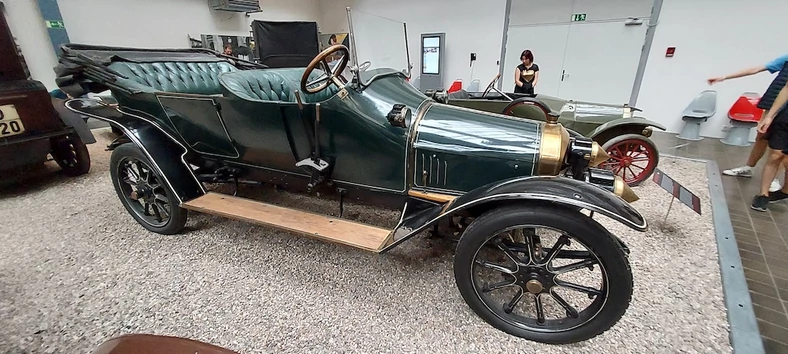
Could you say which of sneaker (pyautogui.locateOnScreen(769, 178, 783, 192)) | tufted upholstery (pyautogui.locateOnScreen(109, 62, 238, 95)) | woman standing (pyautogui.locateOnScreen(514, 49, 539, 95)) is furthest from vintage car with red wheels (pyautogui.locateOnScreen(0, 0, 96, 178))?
sneaker (pyautogui.locateOnScreen(769, 178, 783, 192))

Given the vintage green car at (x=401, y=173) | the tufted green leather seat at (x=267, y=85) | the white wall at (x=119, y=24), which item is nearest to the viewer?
the vintage green car at (x=401, y=173)

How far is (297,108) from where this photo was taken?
74.1 inches

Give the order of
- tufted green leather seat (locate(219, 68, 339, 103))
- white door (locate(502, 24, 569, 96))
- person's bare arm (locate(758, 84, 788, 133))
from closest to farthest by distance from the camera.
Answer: tufted green leather seat (locate(219, 68, 339, 103)) < person's bare arm (locate(758, 84, 788, 133)) < white door (locate(502, 24, 569, 96))

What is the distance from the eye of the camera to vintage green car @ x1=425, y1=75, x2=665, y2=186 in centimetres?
321

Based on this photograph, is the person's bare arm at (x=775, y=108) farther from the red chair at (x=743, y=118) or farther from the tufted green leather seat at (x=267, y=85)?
the tufted green leather seat at (x=267, y=85)

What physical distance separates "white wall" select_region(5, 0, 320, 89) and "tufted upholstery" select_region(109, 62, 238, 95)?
3657 millimetres

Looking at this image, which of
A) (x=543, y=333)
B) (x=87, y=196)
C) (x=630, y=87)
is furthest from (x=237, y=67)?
(x=630, y=87)

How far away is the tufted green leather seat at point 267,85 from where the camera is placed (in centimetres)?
216

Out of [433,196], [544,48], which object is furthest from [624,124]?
[544,48]

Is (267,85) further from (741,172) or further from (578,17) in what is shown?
(578,17)

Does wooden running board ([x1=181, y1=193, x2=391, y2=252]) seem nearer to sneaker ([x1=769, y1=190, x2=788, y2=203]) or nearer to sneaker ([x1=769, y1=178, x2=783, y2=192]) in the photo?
sneaker ([x1=769, y1=190, x2=788, y2=203])

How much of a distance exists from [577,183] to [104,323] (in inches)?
95.9

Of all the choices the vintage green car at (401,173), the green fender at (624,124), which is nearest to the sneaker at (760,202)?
the green fender at (624,124)

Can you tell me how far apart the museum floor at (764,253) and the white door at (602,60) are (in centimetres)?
254
